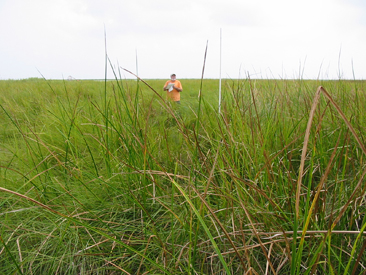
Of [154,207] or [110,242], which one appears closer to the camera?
[110,242]

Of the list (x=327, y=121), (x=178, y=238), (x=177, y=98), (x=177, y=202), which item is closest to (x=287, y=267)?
(x=178, y=238)

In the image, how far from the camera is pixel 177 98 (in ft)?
16.5

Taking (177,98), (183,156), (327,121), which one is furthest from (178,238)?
(177,98)

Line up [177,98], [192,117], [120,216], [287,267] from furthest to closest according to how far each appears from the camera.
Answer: [177,98] < [192,117] < [120,216] < [287,267]

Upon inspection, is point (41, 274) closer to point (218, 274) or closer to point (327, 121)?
point (218, 274)

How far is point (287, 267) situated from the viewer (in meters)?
0.99

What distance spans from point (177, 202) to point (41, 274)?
0.71m

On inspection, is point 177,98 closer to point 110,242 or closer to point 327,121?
point 327,121

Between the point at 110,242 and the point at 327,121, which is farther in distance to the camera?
the point at 327,121

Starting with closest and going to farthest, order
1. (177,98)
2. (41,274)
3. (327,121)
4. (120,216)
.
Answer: (41,274), (120,216), (327,121), (177,98)

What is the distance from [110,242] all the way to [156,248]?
23 cm

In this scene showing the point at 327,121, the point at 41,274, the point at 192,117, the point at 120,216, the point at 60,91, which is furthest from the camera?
the point at 60,91

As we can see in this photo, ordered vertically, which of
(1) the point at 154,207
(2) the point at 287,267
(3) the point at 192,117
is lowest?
(2) the point at 287,267

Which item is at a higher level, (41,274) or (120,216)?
(120,216)
